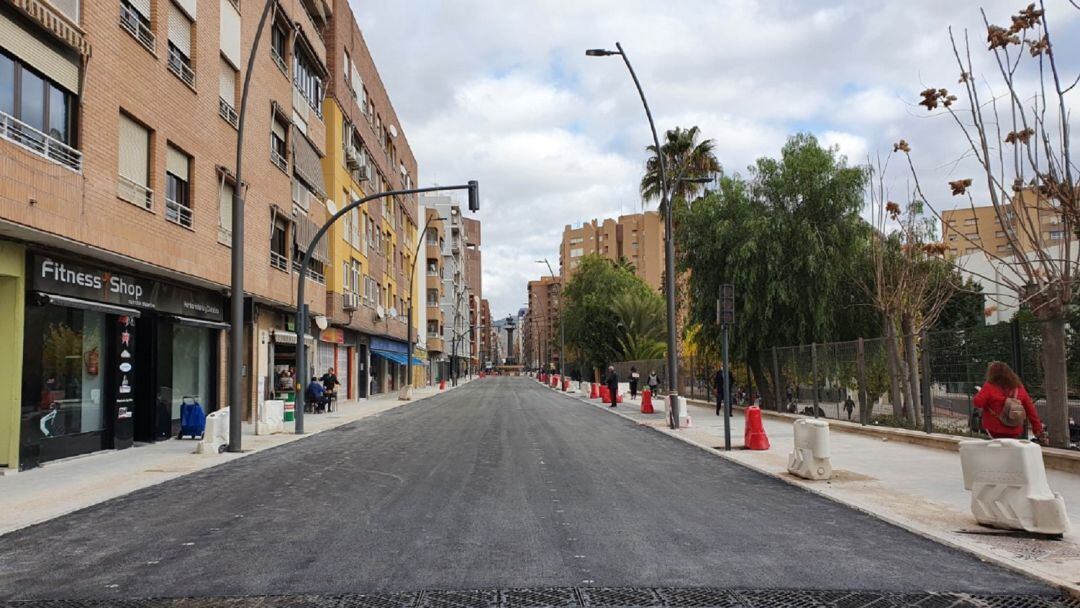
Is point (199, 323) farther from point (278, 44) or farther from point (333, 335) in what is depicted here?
point (333, 335)

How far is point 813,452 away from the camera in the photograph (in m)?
10.5

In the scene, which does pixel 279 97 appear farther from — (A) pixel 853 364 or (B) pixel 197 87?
(A) pixel 853 364

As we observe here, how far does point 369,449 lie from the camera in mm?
15109

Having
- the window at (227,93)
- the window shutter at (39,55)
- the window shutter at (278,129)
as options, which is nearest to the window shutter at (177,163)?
the window at (227,93)

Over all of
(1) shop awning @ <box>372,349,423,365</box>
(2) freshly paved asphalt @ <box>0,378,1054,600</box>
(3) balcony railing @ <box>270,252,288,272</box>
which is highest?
(3) balcony railing @ <box>270,252,288,272</box>

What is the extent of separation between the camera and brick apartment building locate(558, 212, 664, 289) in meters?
124

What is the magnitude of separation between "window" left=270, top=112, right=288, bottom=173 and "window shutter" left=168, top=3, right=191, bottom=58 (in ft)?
18.9

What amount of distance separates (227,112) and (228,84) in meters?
0.88

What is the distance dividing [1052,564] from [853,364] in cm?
1282

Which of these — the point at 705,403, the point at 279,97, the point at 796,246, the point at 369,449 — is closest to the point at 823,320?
the point at 796,246

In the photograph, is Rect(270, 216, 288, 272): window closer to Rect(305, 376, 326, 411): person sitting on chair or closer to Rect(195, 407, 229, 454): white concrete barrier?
Rect(305, 376, 326, 411): person sitting on chair

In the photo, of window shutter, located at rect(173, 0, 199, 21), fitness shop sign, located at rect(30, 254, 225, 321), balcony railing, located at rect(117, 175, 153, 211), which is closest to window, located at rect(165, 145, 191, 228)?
balcony railing, located at rect(117, 175, 153, 211)

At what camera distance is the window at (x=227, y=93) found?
20428mm

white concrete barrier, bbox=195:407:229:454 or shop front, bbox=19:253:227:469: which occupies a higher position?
shop front, bbox=19:253:227:469
